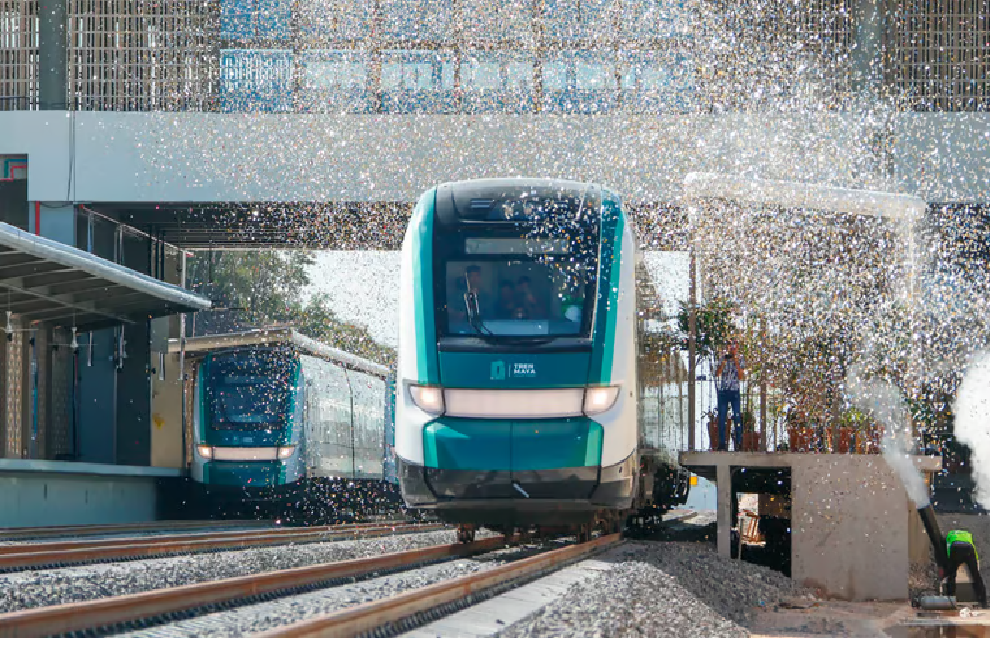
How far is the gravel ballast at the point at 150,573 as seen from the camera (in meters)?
8.05

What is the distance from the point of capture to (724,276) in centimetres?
1905

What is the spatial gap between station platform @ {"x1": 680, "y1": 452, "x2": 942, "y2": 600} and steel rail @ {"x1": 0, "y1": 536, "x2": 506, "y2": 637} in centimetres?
490

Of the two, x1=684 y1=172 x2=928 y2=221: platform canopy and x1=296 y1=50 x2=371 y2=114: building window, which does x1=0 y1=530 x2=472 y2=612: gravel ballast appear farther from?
x1=296 y1=50 x2=371 y2=114: building window

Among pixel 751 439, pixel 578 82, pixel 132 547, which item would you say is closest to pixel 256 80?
pixel 578 82

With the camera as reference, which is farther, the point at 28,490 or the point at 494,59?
the point at 494,59

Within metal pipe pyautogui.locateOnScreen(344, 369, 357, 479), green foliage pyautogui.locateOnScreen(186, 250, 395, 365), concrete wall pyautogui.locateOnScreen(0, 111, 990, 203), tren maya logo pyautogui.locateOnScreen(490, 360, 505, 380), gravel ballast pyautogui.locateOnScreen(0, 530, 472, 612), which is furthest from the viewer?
green foliage pyautogui.locateOnScreen(186, 250, 395, 365)

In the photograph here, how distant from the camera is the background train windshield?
810 inches

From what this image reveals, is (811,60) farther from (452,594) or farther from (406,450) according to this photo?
(452,594)

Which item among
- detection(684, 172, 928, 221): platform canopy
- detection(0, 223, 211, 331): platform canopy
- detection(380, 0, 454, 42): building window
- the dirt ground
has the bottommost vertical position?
the dirt ground

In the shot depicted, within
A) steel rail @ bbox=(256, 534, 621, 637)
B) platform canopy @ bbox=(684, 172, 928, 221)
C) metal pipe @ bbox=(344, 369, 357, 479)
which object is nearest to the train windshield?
steel rail @ bbox=(256, 534, 621, 637)

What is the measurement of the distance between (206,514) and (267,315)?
92.7ft

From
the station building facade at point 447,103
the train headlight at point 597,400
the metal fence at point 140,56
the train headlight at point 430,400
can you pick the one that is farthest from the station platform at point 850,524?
the metal fence at point 140,56

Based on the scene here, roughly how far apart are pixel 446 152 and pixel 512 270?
29.9 feet
